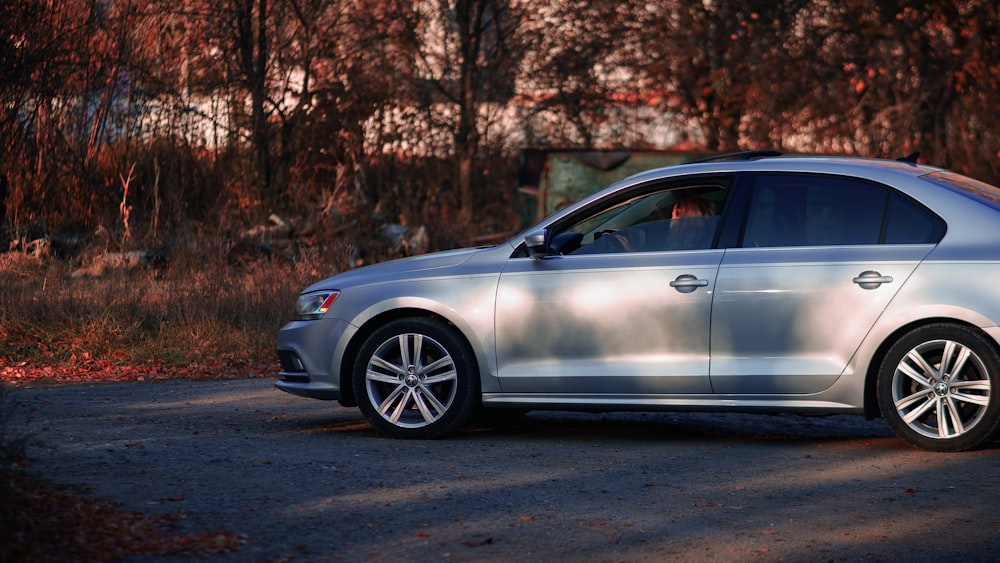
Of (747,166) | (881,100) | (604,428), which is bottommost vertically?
(604,428)

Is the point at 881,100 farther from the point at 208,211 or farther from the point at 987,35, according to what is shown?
the point at 208,211

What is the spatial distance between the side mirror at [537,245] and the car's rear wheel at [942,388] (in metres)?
1.96

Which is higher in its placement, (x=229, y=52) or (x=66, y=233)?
(x=229, y=52)

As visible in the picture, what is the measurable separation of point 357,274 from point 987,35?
17145 millimetres

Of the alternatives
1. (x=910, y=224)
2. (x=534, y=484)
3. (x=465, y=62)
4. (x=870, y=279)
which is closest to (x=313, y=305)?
(x=534, y=484)

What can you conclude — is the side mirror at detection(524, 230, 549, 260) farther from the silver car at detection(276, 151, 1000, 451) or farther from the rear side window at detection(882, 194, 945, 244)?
the rear side window at detection(882, 194, 945, 244)

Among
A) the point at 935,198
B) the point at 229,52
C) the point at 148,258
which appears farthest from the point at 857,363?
the point at 229,52

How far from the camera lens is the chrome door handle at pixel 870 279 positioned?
7.11 m

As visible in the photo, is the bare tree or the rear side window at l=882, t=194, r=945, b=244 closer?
the rear side window at l=882, t=194, r=945, b=244

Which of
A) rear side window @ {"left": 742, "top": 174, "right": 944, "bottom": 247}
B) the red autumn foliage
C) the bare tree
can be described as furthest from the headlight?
the bare tree

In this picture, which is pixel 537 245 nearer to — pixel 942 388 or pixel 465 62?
pixel 942 388

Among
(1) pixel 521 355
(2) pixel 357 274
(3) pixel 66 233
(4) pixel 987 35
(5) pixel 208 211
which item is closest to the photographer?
(1) pixel 521 355

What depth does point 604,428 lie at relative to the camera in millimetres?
8594

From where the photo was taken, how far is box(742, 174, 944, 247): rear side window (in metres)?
7.27
